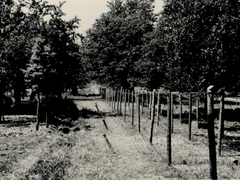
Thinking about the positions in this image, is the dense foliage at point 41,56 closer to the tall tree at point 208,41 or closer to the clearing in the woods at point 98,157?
the clearing in the woods at point 98,157

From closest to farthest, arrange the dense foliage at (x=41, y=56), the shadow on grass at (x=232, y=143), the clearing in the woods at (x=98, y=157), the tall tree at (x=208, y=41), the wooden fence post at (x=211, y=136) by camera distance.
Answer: the wooden fence post at (x=211, y=136), the clearing in the woods at (x=98, y=157), the shadow on grass at (x=232, y=143), the tall tree at (x=208, y=41), the dense foliage at (x=41, y=56)

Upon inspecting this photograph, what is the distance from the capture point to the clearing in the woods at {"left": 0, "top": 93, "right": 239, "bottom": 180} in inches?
322

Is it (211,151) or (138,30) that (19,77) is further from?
(138,30)

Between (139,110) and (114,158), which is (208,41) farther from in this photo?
(114,158)

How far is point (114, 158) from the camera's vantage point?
32.8 ft

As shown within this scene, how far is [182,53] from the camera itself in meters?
14.1

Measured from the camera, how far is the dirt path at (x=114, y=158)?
27.0 ft

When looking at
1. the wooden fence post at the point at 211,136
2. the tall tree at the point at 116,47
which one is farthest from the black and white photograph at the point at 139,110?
the tall tree at the point at 116,47

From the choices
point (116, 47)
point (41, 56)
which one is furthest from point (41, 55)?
point (116, 47)

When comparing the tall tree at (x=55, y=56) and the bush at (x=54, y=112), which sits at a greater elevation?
the tall tree at (x=55, y=56)

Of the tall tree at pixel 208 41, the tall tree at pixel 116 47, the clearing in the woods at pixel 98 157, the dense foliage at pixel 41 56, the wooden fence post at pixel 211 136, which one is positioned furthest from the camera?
the tall tree at pixel 116 47

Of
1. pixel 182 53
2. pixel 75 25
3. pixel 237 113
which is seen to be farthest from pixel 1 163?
pixel 237 113

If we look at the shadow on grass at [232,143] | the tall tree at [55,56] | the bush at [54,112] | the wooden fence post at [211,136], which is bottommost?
the shadow on grass at [232,143]

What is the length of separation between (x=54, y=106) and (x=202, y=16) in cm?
1430
